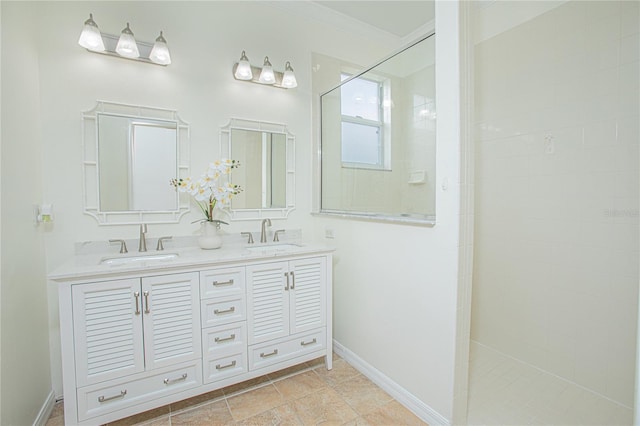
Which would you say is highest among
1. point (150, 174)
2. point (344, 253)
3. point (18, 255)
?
point (150, 174)

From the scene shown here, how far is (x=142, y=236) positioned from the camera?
2.00m

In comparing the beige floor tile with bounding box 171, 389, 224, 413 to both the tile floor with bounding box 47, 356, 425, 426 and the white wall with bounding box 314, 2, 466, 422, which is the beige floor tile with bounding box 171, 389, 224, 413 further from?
the white wall with bounding box 314, 2, 466, 422

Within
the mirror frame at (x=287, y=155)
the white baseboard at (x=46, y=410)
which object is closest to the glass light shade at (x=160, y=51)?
the mirror frame at (x=287, y=155)

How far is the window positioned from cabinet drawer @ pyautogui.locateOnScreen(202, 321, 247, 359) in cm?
157

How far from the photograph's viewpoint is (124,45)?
1.90 m

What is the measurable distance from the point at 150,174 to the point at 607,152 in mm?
2918

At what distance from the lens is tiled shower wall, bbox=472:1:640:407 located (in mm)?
1778

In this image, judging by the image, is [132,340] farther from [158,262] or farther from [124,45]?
[124,45]

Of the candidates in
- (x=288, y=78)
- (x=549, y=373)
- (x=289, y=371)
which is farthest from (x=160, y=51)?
(x=549, y=373)

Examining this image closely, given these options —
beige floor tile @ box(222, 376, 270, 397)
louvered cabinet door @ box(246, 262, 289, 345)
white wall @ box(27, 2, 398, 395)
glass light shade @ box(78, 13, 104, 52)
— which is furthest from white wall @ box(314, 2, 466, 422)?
glass light shade @ box(78, 13, 104, 52)

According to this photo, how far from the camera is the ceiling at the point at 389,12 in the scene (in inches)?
104

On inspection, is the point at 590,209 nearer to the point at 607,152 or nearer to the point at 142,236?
the point at 607,152

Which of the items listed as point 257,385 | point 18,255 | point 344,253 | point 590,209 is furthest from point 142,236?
point 590,209

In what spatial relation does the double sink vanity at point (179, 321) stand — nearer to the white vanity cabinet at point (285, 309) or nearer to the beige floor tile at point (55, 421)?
the white vanity cabinet at point (285, 309)
